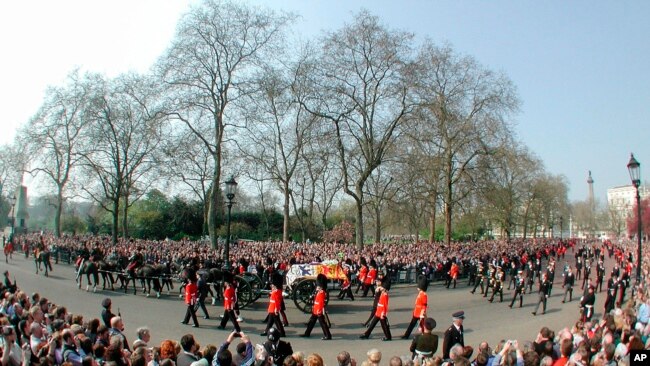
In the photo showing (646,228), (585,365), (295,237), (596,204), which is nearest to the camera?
(585,365)

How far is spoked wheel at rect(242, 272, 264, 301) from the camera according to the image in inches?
633

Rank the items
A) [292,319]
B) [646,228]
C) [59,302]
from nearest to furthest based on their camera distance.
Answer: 1. [292,319]
2. [59,302]
3. [646,228]

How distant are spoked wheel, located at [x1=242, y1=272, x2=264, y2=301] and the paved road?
0.50 m

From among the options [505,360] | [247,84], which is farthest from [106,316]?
[247,84]

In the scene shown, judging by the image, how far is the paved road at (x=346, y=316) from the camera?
11953mm

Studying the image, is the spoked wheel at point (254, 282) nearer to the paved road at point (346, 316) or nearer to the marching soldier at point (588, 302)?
the paved road at point (346, 316)

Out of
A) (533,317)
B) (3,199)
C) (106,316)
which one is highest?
(3,199)

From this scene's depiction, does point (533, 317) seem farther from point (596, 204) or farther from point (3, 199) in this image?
point (596, 204)

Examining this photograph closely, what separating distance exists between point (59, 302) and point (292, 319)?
796 cm

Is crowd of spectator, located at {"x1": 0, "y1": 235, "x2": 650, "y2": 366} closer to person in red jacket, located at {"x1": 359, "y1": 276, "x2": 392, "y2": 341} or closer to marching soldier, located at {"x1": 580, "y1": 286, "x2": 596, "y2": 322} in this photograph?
person in red jacket, located at {"x1": 359, "y1": 276, "x2": 392, "y2": 341}

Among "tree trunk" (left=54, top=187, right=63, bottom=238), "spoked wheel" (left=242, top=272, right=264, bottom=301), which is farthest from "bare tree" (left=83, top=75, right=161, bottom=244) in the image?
"spoked wheel" (left=242, top=272, right=264, bottom=301)

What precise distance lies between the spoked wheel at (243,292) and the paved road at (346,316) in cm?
31

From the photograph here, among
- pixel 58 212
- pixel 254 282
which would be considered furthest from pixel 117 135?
pixel 254 282

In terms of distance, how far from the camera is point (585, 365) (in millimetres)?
6648
